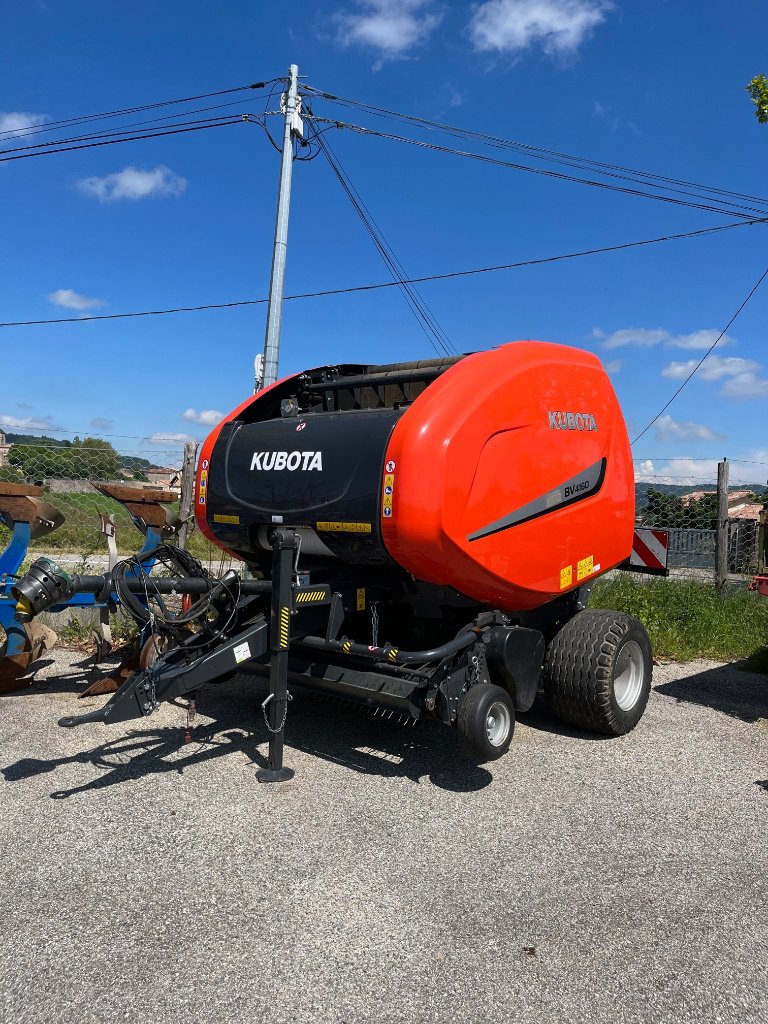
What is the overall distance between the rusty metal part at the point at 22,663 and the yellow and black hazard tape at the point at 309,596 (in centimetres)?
245

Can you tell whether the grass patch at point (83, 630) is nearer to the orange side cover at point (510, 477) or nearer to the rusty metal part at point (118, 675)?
the rusty metal part at point (118, 675)

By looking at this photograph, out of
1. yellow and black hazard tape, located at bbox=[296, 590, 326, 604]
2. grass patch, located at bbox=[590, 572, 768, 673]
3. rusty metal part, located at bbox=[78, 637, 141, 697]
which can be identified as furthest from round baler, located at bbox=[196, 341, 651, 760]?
grass patch, located at bbox=[590, 572, 768, 673]

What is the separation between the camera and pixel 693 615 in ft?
26.7

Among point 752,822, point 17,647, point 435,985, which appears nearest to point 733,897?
point 752,822

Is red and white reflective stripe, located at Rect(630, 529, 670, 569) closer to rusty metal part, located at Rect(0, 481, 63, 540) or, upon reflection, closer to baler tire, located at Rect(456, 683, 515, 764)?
baler tire, located at Rect(456, 683, 515, 764)

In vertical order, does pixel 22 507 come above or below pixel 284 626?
above

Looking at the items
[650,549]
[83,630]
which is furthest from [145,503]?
[650,549]

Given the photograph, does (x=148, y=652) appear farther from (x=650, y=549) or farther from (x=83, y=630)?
(x=650, y=549)

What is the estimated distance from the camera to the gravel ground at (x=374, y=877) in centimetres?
245

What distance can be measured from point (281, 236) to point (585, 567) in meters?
7.06

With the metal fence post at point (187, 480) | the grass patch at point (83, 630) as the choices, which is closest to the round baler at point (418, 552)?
the grass patch at point (83, 630)

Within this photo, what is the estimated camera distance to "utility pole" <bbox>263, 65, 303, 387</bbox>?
9.94 m

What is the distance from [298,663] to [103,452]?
25.7ft

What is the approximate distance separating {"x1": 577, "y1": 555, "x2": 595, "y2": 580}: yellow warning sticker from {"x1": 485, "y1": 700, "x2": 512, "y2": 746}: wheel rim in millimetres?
1206
